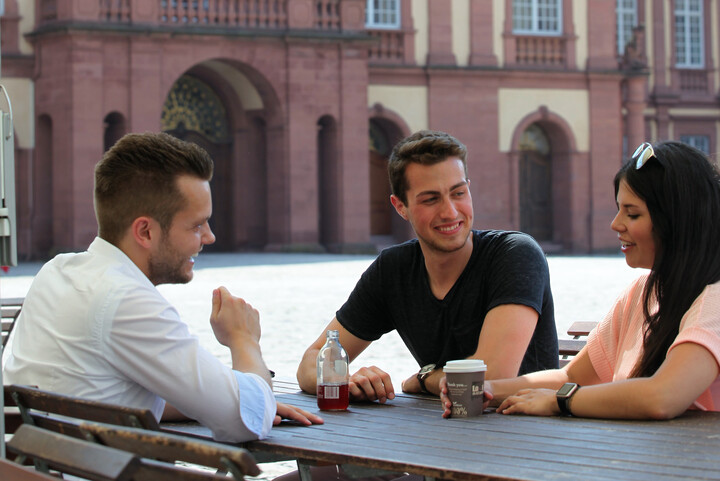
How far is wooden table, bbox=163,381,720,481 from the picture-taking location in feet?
9.23

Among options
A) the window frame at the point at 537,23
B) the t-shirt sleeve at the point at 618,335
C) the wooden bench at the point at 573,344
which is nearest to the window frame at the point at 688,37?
the window frame at the point at 537,23

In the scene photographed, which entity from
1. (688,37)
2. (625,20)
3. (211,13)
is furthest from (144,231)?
(688,37)

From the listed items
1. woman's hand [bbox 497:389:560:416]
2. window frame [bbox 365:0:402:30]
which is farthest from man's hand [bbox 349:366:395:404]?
window frame [bbox 365:0:402:30]

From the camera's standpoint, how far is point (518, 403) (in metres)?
3.74

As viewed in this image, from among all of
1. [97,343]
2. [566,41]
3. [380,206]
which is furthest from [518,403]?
[566,41]

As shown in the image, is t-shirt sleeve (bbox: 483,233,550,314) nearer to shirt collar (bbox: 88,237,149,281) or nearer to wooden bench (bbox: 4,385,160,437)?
shirt collar (bbox: 88,237,149,281)

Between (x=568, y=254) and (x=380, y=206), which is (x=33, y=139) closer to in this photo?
(x=380, y=206)

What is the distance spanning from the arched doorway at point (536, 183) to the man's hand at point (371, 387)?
31.0 m

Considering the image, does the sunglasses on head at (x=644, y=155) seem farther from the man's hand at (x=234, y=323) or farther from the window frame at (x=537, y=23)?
the window frame at (x=537, y=23)

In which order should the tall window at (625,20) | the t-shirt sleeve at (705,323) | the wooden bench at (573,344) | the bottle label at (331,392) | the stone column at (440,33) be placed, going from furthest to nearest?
1. the tall window at (625,20)
2. the stone column at (440,33)
3. the wooden bench at (573,344)
4. the bottle label at (331,392)
5. the t-shirt sleeve at (705,323)

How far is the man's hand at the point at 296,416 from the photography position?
3648 mm

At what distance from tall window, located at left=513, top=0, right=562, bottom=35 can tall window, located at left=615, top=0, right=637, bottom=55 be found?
177 inches

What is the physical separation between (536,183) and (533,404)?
3191cm

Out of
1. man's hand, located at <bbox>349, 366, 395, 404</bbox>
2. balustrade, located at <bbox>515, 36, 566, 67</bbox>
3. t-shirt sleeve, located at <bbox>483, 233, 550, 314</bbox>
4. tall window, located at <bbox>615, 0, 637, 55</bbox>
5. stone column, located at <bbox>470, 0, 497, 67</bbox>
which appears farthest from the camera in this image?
tall window, located at <bbox>615, 0, 637, 55</bbox>
